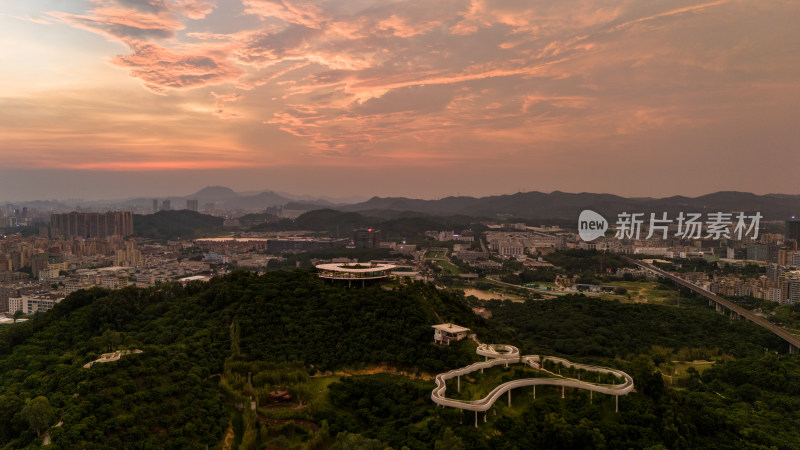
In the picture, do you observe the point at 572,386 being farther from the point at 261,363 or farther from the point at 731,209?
→ the point at 731,209

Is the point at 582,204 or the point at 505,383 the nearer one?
the point at 505,383

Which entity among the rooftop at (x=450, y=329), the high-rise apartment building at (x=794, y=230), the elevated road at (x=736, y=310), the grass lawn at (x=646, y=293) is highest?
the high-rise apartment building at (x=794, y=230)

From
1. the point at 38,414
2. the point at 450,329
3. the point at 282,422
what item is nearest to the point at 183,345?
the point at 282,422

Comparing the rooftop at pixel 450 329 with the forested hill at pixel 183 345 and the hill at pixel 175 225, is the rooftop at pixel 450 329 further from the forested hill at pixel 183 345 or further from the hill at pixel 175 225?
the hill at pixel 175 225

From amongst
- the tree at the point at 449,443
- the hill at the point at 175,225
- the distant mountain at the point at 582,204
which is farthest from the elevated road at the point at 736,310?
the hill at the point at 175,225

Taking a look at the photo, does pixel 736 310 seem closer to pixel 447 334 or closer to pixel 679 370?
pixel 679 370

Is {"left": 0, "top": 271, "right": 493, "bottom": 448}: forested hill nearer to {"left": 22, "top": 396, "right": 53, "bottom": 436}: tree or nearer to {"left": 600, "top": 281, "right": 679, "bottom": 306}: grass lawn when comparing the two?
{"left": 22, "top": 396, "right": 53, "bottom": 436}: tree

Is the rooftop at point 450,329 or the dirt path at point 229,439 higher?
the rooftop at point 450,329
